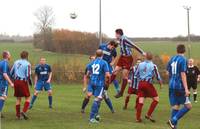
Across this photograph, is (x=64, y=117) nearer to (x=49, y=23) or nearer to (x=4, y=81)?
(x=4, y=81)

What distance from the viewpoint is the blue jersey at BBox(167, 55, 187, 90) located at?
1487 centimetres

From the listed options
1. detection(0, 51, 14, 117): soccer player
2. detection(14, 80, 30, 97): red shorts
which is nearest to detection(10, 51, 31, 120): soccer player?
detection(14, 80, 30, 97): red shorts

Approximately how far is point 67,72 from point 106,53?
27.6 meters

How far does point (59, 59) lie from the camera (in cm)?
4956

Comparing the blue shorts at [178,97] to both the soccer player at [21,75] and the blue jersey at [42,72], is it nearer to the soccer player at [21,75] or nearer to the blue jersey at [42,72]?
the soccer player at [21,75]

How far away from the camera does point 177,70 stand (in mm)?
14969

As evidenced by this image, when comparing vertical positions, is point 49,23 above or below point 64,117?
above

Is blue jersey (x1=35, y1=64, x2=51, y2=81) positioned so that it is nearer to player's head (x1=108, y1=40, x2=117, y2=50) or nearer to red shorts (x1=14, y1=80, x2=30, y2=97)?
player's head (x1=108, y1=40, x2=117, y2=50)

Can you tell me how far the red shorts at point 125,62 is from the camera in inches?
782

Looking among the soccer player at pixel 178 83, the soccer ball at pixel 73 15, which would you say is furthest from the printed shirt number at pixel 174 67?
the soccer ball at pixel 73 15

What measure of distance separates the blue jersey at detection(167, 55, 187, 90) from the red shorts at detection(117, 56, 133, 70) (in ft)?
15.6

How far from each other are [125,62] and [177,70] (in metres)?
5.09

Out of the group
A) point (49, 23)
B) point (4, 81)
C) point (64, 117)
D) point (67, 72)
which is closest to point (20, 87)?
point (4, 81)

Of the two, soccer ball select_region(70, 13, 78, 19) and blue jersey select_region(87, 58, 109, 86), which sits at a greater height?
soccer ball select_region(70, 13, 78, 19)
